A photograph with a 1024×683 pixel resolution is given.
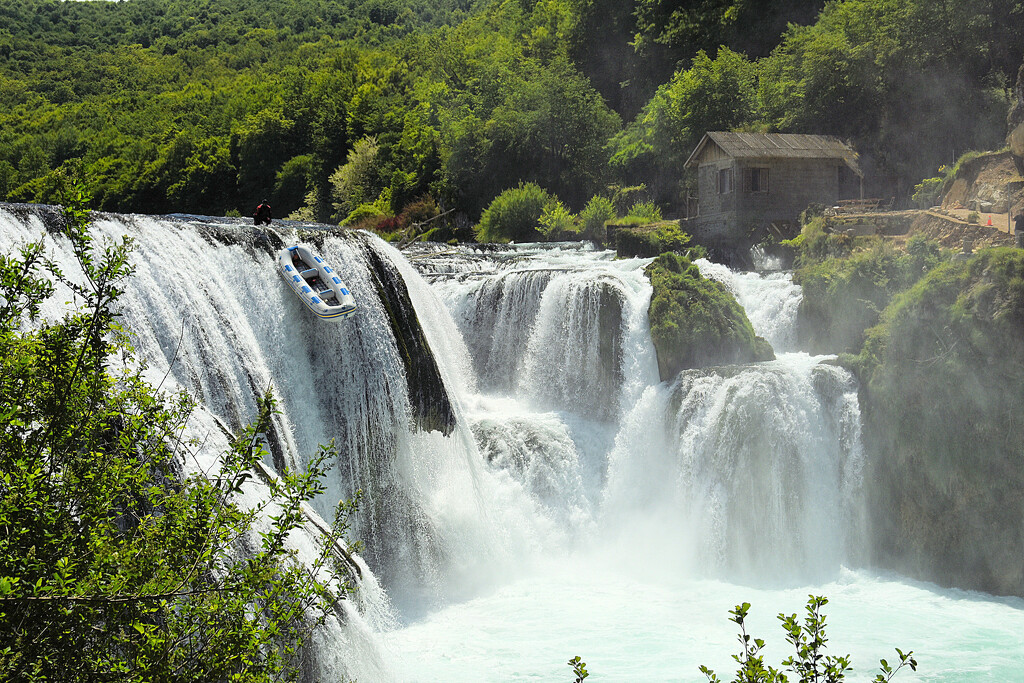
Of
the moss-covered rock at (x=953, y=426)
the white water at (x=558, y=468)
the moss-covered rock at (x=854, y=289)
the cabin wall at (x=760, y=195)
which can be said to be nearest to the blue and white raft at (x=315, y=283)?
the white water at (x=558, y=468)

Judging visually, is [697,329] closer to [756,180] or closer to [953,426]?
[953,426]

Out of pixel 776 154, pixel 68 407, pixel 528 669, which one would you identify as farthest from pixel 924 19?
pixel 68 407

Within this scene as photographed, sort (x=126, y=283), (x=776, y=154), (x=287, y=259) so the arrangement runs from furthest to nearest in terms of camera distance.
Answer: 1. (x=776, y=154)
2. (x=287, y=259)
3. (x=126, y=283)

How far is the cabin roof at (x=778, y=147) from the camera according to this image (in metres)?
27.2

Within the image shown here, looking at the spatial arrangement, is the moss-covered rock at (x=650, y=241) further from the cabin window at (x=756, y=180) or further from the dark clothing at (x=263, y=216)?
the dark clothing at (x=263, y=216)

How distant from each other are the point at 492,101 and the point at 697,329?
2621cm

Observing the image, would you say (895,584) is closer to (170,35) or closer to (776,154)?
(776,154)

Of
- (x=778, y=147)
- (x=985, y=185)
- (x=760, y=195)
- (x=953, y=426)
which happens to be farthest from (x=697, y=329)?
(x=778, y=147)

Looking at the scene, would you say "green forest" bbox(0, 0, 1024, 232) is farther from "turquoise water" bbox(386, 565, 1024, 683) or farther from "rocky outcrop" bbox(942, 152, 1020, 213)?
"turquoise water" bbox(386, 565, 1024, 683)

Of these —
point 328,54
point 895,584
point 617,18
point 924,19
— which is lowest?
point 895,584

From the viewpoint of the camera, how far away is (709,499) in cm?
1734

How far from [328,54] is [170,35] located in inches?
842

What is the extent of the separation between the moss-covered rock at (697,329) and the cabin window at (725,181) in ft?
29.3

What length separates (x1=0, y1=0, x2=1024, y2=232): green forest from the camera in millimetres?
30750
